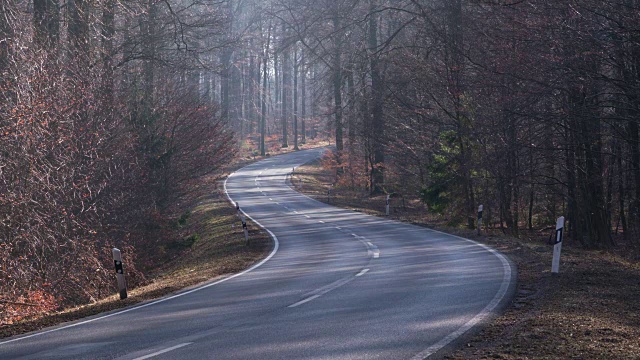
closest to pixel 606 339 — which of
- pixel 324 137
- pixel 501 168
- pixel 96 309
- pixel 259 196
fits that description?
pixel 96 309

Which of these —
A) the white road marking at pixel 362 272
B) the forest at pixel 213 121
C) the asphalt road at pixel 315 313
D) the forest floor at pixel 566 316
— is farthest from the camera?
the forest at pixel 213 121

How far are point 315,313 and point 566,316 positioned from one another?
Result: 3.43 m

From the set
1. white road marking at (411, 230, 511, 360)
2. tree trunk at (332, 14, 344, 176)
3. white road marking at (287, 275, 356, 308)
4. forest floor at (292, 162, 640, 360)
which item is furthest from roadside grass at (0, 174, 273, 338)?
tree trunk at (332, 14, 344, 176)

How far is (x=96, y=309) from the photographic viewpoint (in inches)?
472

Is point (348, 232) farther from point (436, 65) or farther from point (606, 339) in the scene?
point (606, 339)

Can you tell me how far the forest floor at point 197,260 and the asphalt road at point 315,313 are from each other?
62 cm

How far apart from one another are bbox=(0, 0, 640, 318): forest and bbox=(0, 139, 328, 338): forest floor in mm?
Result: 1283

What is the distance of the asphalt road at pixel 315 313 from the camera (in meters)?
8.05

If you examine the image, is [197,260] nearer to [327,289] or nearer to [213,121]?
[327,289]

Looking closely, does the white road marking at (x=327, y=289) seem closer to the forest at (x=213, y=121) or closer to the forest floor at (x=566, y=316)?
the forest floor at (x=566, y=316)

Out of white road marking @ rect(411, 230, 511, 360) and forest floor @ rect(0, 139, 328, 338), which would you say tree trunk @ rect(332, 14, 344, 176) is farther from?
white road marking @ rect(411, 230, 511, 360)

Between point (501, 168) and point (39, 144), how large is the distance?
1801cm

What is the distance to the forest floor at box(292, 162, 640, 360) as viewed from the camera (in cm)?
755

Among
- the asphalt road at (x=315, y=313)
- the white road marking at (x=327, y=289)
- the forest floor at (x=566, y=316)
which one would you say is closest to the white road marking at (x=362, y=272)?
the asphalt road at (x=315, y=313)
